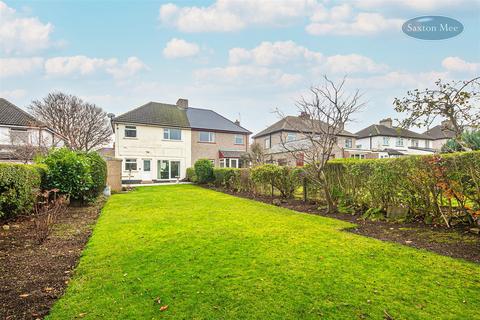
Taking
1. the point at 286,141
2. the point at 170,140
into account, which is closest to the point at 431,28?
the point at 286,141

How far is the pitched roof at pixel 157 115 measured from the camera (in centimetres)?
2571

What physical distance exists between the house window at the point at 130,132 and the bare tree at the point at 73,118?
7.36 m

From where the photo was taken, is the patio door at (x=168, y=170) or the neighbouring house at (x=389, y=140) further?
the neighbouring house at (x=389, y=140)

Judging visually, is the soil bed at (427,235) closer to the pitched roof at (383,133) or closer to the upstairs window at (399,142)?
the pitched roof at (383,133)

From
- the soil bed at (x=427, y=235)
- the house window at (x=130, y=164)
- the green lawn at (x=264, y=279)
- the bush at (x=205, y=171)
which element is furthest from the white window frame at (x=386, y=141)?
the green lawn at (x=264, y=279)

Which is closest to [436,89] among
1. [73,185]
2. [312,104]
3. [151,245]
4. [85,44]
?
[312,104]

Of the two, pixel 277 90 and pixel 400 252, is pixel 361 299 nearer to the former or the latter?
pixel 400 252

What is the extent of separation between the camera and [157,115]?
27.7 metres

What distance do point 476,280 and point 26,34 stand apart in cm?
1786

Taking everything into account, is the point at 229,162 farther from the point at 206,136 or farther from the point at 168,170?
the point at 168,170

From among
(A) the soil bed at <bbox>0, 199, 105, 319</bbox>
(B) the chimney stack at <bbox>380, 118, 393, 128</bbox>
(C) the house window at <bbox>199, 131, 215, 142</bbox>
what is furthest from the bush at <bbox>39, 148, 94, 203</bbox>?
(B) the chimney stack at <bbox>380, 118, 393, 128</bbox>

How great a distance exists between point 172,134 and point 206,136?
4002mm

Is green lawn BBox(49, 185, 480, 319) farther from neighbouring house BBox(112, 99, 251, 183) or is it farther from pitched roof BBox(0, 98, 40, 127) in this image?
pitched roof BBox(0, 98, 40, 127)

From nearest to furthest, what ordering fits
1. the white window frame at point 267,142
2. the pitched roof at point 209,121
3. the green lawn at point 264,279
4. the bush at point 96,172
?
the green lawn at point 264,279 < the bush at point 96,172 < the pitched roof at point 209,121 < the white window frame at point 267,142
